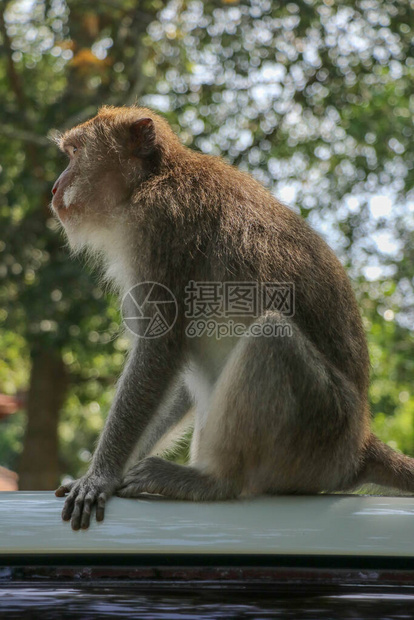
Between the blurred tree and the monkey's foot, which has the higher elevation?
the blurred tree

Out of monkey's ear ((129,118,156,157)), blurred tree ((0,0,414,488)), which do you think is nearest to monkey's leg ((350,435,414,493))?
monkey's ear ((129,118,156,157))

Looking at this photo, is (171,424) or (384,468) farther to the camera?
(171,424)

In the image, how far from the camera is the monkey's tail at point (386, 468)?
11.4 ft

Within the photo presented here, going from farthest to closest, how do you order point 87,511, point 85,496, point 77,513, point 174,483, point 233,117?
point 233,117 < point 174,483 < point 85,496 < point 87,511 < point 77,513

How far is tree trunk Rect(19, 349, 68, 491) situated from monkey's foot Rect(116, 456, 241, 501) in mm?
9637

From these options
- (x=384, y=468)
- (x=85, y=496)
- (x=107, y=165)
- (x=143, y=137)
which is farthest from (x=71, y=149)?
(x=85, y=496)

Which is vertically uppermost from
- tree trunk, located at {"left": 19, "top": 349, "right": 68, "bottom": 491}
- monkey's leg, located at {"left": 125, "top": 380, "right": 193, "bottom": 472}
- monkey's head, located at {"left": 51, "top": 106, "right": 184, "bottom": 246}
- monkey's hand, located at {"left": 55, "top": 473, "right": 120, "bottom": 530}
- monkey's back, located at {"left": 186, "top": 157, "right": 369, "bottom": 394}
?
monkey's head, located at {"left": 51, "top": 106, "right": 184, "bottom": 246}

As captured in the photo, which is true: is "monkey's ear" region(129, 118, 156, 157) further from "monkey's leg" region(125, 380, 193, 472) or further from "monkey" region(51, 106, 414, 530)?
"monkey's leg" region(125, 380, 193, 472)

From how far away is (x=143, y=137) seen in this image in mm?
4215

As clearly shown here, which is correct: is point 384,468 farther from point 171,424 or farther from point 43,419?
point 43,419

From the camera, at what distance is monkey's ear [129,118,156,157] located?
4203 mm

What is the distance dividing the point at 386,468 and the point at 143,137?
6.14 ft

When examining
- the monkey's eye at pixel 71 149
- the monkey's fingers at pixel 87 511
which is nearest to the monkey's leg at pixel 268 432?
the monkey's fingers at pixel 87 511

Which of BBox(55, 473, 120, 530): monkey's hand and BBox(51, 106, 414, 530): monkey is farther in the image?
BBox(51, 106, 414, 530): monkey
